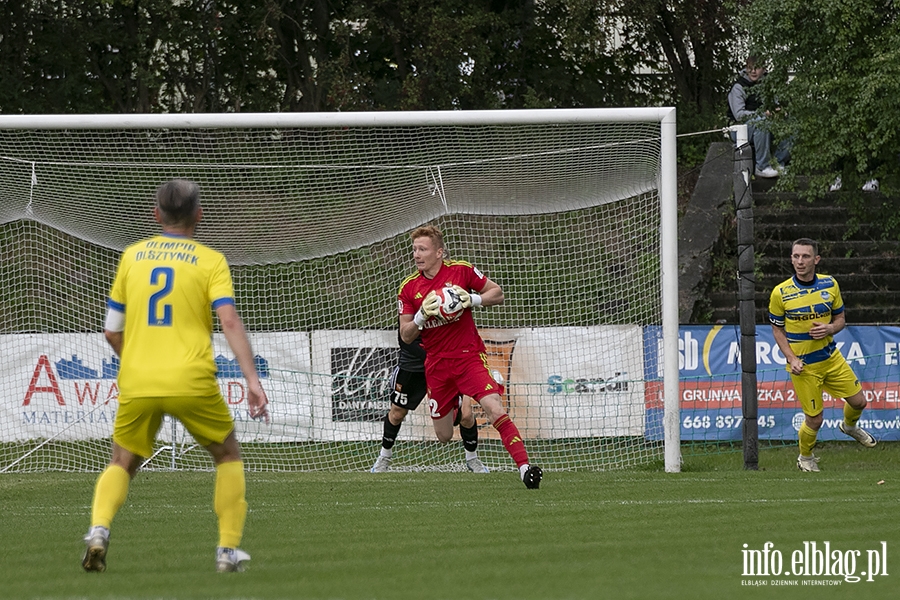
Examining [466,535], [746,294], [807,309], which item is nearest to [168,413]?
[466,535]

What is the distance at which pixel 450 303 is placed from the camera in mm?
8734

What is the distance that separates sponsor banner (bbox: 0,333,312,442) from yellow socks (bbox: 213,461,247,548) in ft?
26.6

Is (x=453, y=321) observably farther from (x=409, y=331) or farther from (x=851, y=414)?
(x=851, y=414)

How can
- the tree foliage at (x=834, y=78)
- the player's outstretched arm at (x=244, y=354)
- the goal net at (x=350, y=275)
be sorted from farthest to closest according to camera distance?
the tree foliage at (x=834, y=78), the goal net at (x=350, y=275), the player's outstretched arm at (x=244, y=354)

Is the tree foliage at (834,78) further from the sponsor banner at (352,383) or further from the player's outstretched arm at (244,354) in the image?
the player's outstretched arm at (244,354)

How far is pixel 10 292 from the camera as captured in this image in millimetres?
13672

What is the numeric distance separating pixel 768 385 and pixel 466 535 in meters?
8.68

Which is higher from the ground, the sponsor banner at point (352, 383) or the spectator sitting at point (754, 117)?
the spectator sitting at point (754, 117)

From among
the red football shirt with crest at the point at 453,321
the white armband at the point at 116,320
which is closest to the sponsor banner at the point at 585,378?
A: the red football shirt with crest at the point at 453,321

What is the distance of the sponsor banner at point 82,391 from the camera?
13.3 metres

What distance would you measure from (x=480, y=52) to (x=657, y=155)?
934 cm

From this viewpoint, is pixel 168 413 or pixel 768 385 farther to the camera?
pixel 768 385

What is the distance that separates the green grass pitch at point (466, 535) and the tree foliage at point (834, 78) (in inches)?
211

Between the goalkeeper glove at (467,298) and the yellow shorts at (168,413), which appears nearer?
the yellow shorts at (168,413)
